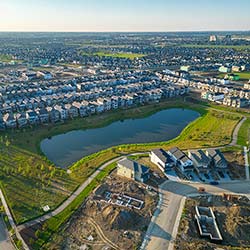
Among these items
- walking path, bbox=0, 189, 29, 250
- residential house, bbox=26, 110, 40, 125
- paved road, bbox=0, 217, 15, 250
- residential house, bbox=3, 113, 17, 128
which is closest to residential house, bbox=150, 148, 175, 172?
walking path, bbox=0, 189, 29, 250

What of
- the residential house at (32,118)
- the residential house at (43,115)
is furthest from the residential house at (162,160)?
the residential house at (32,118)

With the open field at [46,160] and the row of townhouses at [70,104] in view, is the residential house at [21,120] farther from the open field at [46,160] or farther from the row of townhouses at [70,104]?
the open field at [46,160]

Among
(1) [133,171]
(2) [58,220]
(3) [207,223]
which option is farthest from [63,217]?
(3) [207,223]

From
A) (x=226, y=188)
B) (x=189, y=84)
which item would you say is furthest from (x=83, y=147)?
(x=189, y=84)

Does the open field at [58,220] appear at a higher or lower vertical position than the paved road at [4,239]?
higher

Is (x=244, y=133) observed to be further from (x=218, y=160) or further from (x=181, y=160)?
(x=181, y=160)
